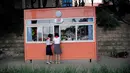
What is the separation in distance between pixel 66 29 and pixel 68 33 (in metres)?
0.24

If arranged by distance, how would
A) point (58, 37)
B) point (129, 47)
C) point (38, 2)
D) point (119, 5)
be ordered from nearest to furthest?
point (58, 37) < point (129, 47) < point (119, 5) < point (38, 2)

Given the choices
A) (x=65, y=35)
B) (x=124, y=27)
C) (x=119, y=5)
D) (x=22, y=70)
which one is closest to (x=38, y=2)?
(x=119, y=5)

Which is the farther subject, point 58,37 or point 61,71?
point 58,37

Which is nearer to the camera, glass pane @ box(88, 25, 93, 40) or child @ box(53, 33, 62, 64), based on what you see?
child @ box(53, 33, 62, 64)

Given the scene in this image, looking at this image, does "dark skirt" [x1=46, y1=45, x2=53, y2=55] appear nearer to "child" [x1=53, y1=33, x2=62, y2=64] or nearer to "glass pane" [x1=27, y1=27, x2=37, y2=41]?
"child" [x1=53, y1=33, x2=62, y2=64]

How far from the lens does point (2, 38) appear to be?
67.8 feet

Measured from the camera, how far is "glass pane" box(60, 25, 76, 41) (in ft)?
55.0

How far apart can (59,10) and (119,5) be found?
7300 mm

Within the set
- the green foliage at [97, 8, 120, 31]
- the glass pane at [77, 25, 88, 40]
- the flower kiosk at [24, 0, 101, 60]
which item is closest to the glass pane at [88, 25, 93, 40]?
the flower kiosk at [24, 0, 101, 60]

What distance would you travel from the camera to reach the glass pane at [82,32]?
16688 mm

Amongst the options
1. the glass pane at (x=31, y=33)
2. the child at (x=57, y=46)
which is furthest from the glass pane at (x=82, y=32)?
the glass pane at (x=31, y=33)

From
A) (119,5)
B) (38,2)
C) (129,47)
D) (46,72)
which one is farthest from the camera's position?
(38,2)

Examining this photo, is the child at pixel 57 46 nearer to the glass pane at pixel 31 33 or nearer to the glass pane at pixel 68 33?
the glass pane at pixel 68 33

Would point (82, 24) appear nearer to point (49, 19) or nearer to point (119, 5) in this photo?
point (49, 19)
